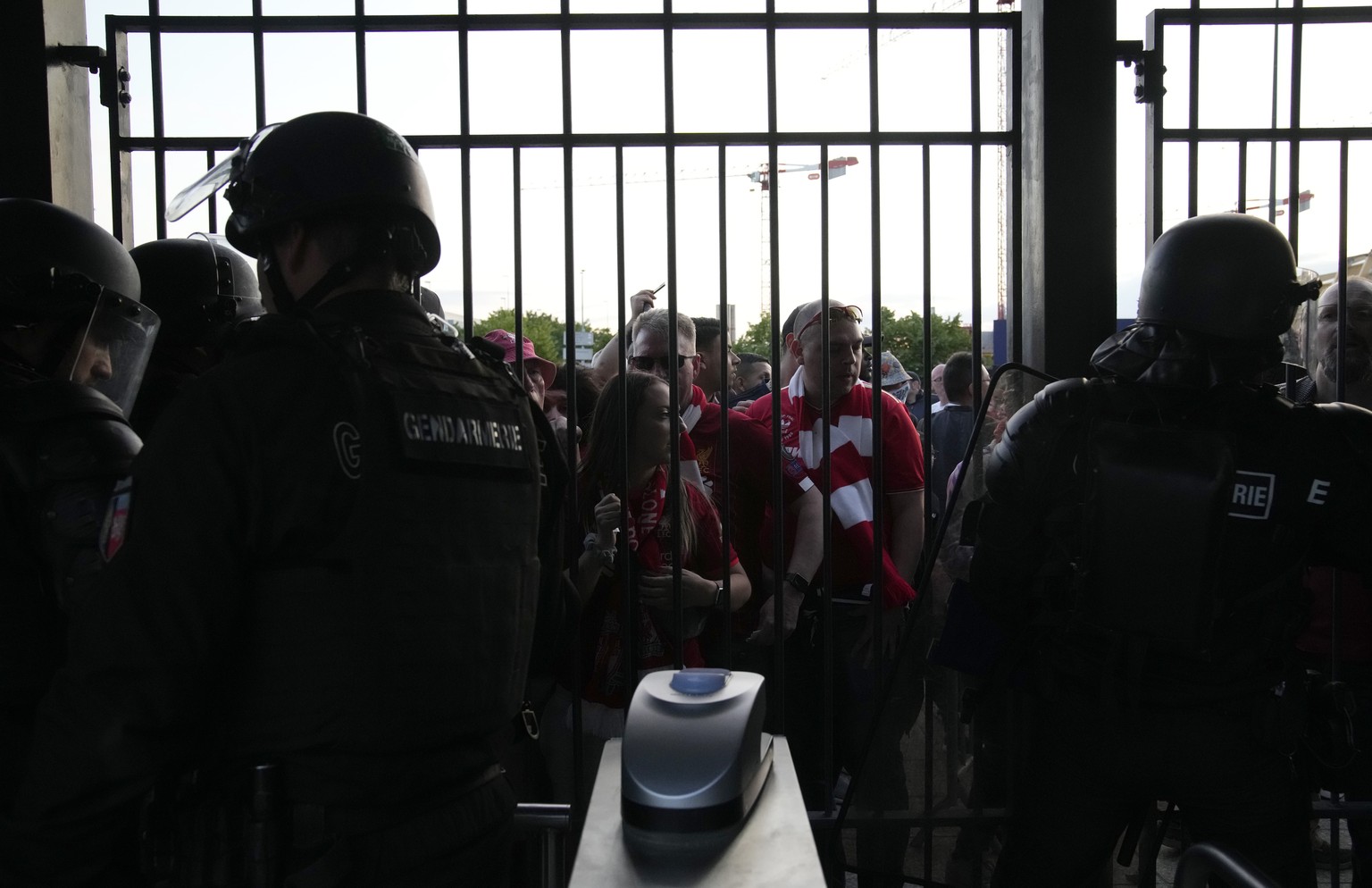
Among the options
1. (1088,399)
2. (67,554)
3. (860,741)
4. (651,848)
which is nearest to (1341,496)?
(1088,399)

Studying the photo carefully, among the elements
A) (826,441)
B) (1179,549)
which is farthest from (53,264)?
(1179,549)

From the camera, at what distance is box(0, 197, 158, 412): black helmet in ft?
6.39

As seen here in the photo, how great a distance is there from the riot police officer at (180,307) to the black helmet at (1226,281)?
86.7 inches

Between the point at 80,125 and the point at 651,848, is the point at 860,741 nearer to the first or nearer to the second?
the point at 651,848

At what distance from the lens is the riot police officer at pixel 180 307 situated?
262cm

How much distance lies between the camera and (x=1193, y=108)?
2836 mm

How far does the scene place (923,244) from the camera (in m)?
2.88

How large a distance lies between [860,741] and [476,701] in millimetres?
1734

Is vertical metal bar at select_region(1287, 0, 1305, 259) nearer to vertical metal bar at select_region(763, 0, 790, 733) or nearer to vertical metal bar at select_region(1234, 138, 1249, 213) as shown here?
vertical metal bar at select_region(1234, 138, 1249, 213)

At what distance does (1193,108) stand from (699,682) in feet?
7.36

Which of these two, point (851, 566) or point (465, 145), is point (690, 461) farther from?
point (465, 145)

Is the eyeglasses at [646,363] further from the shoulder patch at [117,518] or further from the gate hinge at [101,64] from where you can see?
the shoulder patch at [117,518]

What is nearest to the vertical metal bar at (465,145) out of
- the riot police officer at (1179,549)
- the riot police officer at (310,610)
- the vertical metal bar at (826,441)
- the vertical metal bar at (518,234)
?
the vertical metal bar at (518,234)

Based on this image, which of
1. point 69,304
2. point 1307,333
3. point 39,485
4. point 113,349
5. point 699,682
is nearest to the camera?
point 699,682
